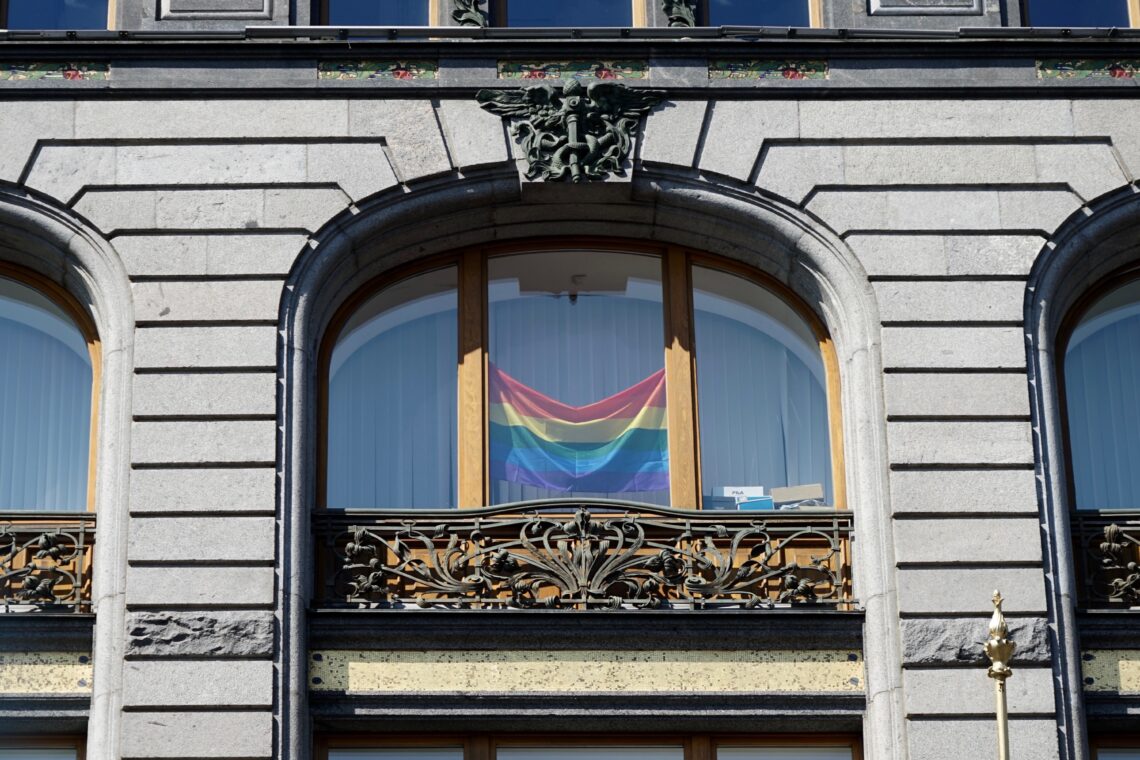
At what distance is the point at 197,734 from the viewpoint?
18.6 m

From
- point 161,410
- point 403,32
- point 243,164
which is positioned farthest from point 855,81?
point 161,410

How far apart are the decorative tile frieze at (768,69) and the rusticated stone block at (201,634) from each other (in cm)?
685

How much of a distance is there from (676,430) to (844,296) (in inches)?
79.1

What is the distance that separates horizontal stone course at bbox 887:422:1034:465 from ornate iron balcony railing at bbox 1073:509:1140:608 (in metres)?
1.00

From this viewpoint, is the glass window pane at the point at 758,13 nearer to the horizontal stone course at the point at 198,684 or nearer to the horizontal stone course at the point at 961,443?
the horizontal stone course at the point at 961,443

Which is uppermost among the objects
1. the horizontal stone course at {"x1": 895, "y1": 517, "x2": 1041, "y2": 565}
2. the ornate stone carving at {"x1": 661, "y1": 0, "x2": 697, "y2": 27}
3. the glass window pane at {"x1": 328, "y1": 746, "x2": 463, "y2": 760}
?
the ornate stone carving at {"x1": 661, "y1": 0, "x2": 697, "y2": 27}

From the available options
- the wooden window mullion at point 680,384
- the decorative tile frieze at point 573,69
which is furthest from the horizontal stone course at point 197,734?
the decorative tile frieze at point 573,69

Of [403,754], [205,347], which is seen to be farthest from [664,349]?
[403,754]

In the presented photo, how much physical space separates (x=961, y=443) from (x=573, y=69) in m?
5.20

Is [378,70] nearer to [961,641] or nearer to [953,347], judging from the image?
[953,347]

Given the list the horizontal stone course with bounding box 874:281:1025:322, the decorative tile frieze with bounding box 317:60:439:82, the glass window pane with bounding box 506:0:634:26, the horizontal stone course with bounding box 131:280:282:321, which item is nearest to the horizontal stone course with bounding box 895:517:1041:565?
the horizontal stone course with bounding box 874:281:1025:322

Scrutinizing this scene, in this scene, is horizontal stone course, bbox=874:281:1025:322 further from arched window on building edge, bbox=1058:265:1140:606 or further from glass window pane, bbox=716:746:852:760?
glass window pane, bbox=716:746:852:760

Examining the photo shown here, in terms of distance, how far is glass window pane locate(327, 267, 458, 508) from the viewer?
2064 centimetres

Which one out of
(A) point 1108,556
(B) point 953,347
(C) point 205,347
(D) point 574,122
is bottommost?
(A) point 1108,556
